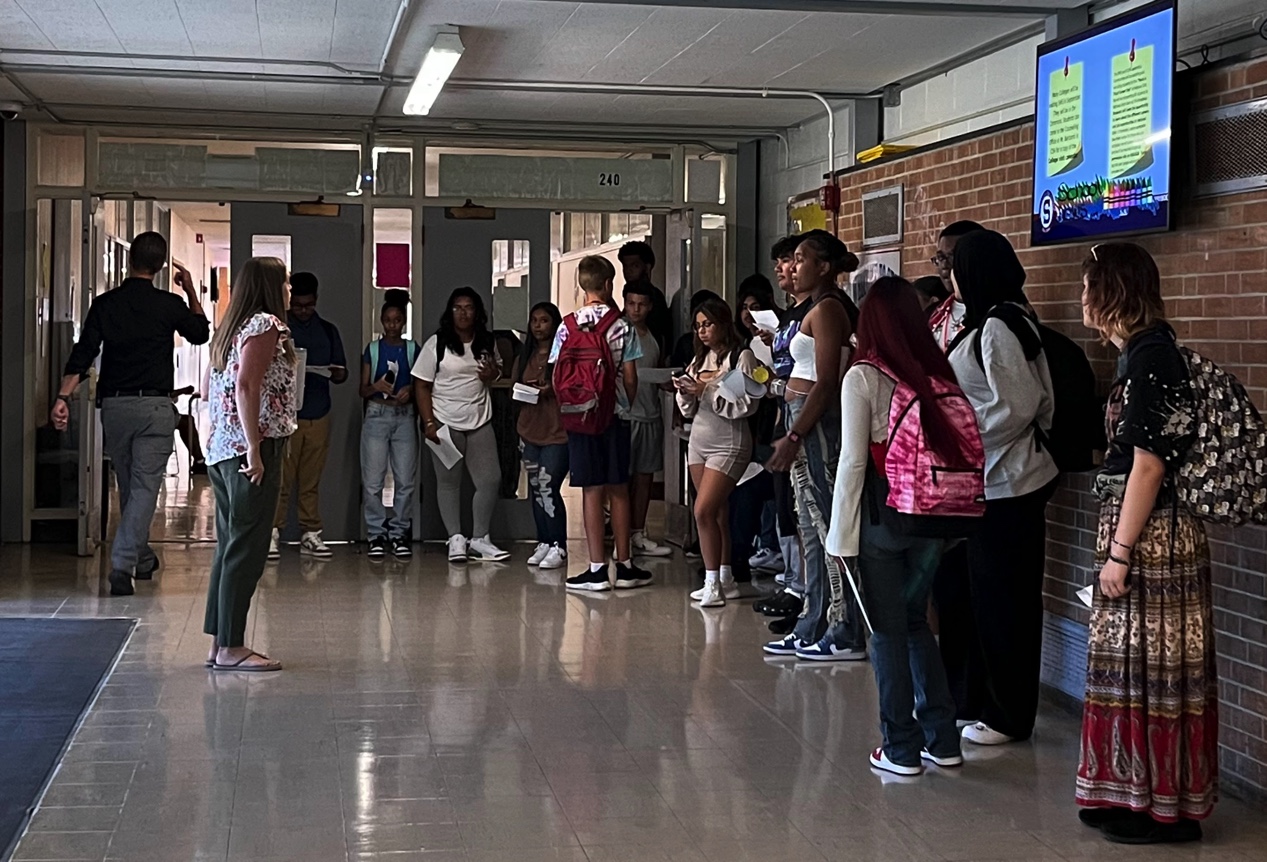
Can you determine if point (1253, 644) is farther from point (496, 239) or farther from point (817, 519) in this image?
point (496, 239)

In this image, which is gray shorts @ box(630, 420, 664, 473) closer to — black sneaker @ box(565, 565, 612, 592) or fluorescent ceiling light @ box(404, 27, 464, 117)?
black sneaker @ box(565, 565, 612, 592)

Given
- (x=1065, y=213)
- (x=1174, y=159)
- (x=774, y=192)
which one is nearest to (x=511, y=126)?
(x=774, y=192)

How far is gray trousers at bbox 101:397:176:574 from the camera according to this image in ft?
25.0

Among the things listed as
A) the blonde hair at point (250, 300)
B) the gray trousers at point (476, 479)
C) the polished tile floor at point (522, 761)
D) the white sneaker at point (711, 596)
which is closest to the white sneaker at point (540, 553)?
the gray trousers at point (476, 479)

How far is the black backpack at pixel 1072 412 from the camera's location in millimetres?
4891

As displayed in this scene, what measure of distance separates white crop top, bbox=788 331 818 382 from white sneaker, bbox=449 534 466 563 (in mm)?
3528

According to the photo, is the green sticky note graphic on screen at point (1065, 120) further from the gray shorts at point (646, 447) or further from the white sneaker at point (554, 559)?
the white sneaker at point (554, 559)

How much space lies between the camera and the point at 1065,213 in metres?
5.25

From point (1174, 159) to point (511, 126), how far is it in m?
6.02

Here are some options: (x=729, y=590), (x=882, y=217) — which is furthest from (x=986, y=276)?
(x=729, y=590)

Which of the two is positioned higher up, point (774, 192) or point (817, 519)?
point (774, 192)

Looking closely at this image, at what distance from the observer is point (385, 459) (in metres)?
9.26

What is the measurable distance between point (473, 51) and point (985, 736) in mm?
4309

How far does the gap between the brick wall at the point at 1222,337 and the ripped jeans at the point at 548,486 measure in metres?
3.57
